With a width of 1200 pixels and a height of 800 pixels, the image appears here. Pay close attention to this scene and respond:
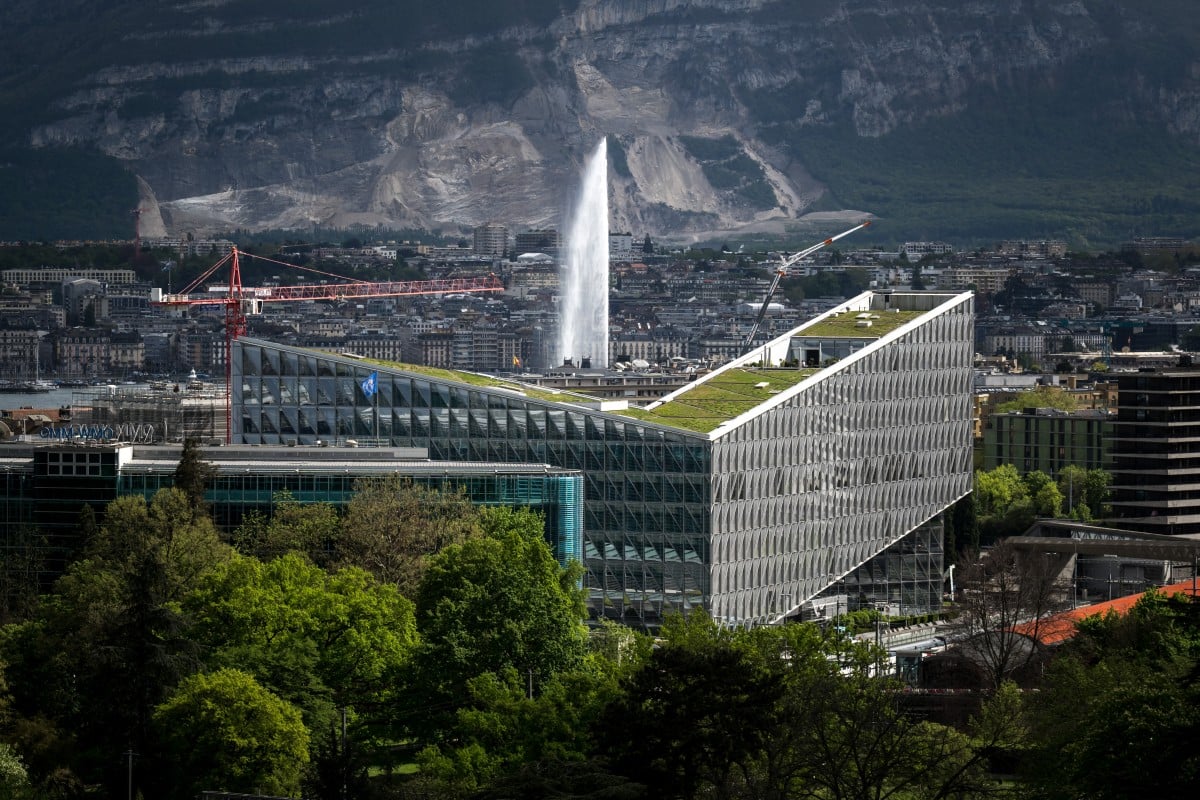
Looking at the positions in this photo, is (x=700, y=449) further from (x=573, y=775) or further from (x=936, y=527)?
(x=573, y=775)

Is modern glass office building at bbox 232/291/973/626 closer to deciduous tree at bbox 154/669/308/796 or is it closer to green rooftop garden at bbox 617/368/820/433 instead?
green rooftop garden at bbox 617/368/820/433

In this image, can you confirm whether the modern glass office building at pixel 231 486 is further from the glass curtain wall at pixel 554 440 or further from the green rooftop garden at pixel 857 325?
the green rooftop garden at pixel 857 325

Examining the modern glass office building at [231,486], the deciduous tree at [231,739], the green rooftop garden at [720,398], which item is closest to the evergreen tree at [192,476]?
the modern glass office building at [231,486]

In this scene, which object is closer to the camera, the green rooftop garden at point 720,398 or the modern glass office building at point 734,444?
the modern glass office building at point 734,444

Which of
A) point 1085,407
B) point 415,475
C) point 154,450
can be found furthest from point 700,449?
point 1085,407

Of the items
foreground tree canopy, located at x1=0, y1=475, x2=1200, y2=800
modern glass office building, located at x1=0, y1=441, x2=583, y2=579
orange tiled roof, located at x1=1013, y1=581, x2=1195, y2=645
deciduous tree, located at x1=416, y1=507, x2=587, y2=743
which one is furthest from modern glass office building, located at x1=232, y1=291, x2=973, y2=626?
deciduous tree, located at x1=416, y1=507, x2=587, y2=743

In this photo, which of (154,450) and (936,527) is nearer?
(154,450)
